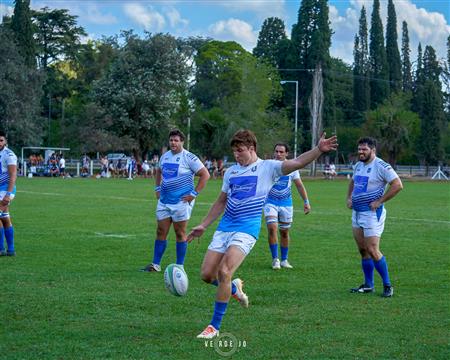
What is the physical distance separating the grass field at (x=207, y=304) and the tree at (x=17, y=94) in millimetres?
49944

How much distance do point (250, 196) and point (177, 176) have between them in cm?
426

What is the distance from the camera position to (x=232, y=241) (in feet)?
25.6

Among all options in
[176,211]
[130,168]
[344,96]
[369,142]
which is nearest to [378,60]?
[344,96]

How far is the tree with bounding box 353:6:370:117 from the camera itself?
102125 mm

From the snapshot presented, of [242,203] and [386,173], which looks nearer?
[242,203]

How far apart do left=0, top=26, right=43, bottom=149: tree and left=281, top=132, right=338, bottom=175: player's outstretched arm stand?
60.2m

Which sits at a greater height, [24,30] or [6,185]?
[24,30]

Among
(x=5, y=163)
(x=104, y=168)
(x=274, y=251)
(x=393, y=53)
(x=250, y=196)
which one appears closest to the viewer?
(x=250, y=196)

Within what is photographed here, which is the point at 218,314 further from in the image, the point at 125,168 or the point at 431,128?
the point at 431,128

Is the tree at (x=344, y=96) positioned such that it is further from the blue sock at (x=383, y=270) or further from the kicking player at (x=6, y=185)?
the blue sock at (x=383, y=270)

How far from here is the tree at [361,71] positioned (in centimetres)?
10212

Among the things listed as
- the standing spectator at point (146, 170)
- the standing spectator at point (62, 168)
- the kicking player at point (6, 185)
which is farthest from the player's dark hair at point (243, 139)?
the standing spectator at point (146, 170)

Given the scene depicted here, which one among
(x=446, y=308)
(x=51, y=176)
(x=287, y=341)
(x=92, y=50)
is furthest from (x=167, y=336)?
(x=92, y=50)

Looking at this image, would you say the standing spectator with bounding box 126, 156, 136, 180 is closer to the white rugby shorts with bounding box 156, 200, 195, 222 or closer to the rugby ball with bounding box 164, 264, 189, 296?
the white rugby shorts with bounding box 156, 200, 195, 222
